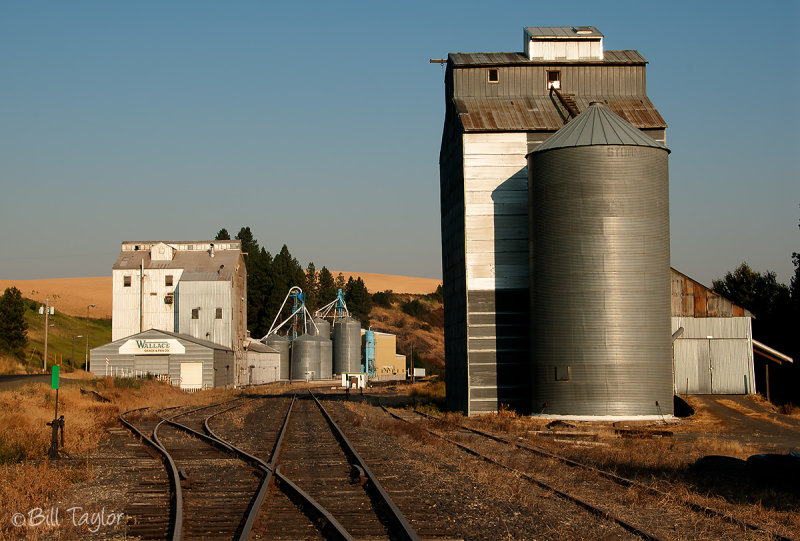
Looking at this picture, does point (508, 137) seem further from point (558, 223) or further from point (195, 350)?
point (195, 350)

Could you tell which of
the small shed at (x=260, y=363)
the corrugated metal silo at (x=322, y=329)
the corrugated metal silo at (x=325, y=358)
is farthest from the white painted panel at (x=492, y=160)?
the corrugated metal silo at (x=322, y=329)

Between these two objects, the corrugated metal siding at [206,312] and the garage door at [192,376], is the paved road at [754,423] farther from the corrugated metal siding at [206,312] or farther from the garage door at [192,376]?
the corrugated metal siding at [206,312]

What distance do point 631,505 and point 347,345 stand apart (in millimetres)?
90312

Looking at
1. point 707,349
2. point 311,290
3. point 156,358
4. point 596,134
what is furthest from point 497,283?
point 311,290

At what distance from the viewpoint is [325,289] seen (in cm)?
14725

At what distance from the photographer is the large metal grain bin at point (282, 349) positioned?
97625 mm

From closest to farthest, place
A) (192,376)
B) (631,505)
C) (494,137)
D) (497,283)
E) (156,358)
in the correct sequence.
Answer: (631,505) → (497,283) → (494,137) → (156,358) → (192,376)

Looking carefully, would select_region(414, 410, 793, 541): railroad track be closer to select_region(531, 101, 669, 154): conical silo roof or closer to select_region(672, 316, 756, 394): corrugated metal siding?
select_region(531, 101, 669, 154): conical silo roof

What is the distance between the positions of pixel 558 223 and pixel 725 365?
11.3 meters

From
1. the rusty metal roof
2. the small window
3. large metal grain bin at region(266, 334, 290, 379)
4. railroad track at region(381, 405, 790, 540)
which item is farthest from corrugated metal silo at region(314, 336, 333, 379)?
railroad track at region(381, 405, 790, 540)

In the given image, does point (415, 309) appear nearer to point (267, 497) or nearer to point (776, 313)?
point (776, 313)

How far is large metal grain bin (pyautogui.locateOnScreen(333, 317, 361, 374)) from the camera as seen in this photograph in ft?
334

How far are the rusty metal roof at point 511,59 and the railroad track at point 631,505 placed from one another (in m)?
22.7

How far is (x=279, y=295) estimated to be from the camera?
113438 millimetres
